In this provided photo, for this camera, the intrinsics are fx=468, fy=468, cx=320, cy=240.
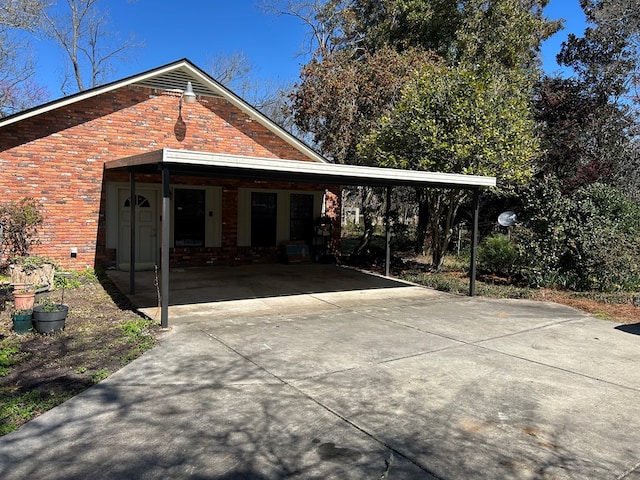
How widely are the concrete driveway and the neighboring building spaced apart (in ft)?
11.8

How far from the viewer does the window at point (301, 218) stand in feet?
45.0

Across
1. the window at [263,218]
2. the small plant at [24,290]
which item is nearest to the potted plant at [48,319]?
the small plant at [24,290]

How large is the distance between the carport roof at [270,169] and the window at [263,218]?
4275 mm

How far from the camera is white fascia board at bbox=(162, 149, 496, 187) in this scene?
5.90m

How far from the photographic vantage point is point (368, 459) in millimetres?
3100

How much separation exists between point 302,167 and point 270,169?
1.60 feet

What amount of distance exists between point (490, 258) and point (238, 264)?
6761 millimetres

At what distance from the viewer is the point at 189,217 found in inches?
477

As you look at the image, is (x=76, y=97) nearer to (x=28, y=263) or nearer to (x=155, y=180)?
(x=155, y=180)

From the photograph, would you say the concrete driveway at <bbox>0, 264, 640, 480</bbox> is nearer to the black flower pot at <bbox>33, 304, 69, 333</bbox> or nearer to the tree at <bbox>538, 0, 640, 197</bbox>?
the black flower pot at <bbox>33, 304, 69, 333</bbox>

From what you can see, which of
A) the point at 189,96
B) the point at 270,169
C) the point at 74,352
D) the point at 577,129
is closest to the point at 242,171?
the point at 270,169

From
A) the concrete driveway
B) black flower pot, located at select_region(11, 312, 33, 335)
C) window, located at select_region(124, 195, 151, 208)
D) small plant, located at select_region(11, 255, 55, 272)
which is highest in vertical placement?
window, located at select_region(124, 195, 151, 208)

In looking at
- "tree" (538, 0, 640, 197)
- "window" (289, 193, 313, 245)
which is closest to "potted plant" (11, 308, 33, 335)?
"window" (289, 193, 313, 245)

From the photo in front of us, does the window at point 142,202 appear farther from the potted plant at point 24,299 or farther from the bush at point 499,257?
the bush at point 499,257
